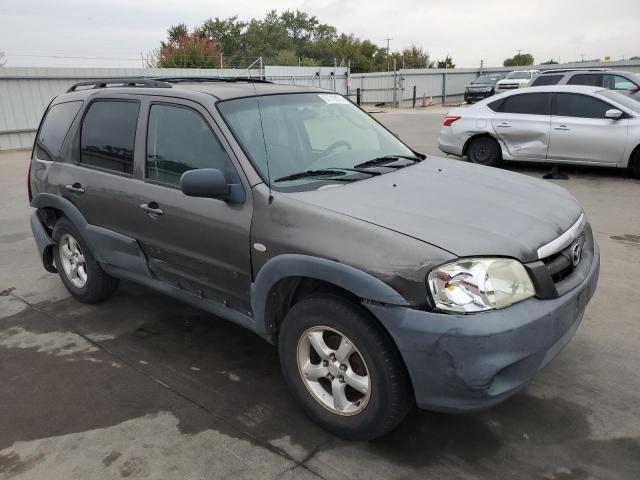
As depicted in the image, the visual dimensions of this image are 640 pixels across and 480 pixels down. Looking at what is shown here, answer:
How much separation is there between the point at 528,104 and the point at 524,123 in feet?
1.17

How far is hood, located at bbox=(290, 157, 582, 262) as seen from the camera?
2.45m

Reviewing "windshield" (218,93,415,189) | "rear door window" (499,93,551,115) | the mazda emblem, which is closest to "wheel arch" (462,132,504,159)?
"rear door window" (499,93,551,115)

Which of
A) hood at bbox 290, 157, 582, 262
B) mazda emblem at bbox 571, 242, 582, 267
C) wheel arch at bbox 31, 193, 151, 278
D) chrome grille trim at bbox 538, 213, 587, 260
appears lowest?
wheel arch at bbox 31, 193, 151, 278

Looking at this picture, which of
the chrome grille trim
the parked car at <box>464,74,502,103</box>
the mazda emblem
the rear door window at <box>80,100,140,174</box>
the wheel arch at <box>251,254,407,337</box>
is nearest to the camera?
the wheel arch at <box>251,254,407,337</box>

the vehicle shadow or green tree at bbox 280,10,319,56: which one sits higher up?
green tree at bbox 280,10,319,56

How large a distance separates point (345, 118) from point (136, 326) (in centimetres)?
230

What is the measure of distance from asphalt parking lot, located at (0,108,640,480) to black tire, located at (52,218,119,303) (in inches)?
5.4

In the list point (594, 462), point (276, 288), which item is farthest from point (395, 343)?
point (594, 462)

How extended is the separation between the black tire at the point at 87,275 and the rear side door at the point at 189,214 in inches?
33.5

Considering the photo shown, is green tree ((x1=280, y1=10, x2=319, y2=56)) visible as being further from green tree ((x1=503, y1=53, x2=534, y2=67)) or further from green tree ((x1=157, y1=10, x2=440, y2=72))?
green tree ((x1=503, y1=53, x2=534, y2=67))

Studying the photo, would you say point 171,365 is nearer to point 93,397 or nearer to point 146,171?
point 93,397

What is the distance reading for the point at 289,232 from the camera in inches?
108

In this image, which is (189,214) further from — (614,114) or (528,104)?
(528,104)

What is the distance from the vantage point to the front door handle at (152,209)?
345cm
